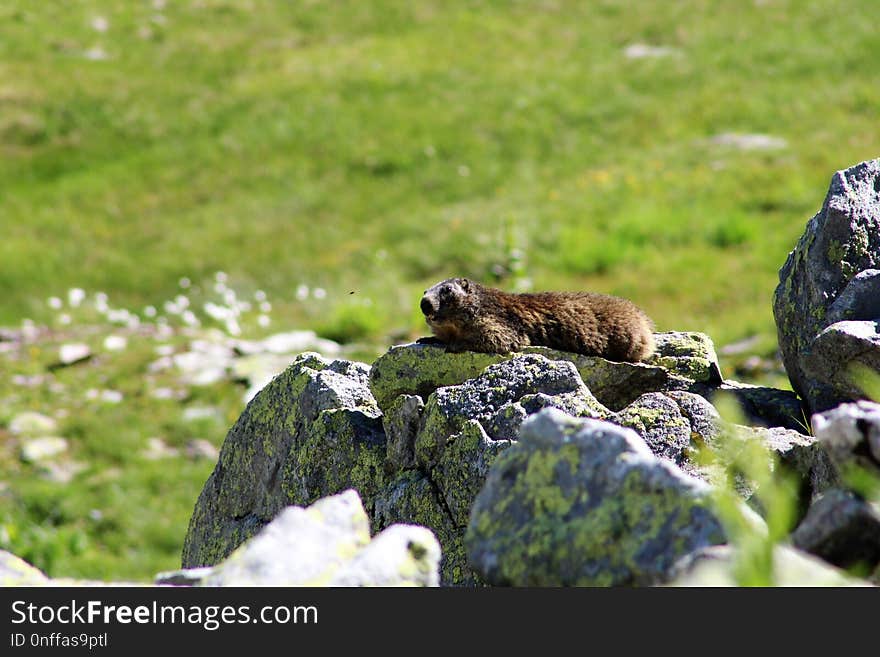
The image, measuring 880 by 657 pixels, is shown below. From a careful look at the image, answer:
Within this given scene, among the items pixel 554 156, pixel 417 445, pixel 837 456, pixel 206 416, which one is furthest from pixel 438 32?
pixel 837 456

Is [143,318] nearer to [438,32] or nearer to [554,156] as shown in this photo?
[554,156]

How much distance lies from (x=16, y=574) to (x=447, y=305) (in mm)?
4967

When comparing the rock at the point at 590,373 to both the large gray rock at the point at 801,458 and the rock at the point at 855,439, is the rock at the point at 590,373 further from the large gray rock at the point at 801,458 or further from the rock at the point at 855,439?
the rock at the point at 855,439

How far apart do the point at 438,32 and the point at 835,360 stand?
121 ft

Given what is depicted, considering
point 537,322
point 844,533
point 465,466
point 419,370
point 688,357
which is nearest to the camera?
point 844,533

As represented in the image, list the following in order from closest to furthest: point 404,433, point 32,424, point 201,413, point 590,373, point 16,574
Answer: point 16,574, point 404,433, point 590,373, point 32,424, point 201,413

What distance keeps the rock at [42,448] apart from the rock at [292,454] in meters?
8.72

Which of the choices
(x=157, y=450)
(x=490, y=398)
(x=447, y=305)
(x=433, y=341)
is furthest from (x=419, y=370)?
(x=157, y=450)

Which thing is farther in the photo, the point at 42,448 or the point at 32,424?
the point at 32,424

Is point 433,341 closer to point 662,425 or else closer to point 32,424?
point 662,425

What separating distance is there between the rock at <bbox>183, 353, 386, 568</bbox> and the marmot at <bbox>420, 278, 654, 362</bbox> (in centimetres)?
98

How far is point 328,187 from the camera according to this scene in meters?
31.7

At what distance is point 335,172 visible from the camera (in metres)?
32.5

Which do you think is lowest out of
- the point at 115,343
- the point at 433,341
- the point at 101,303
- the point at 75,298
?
the point at 433,341
